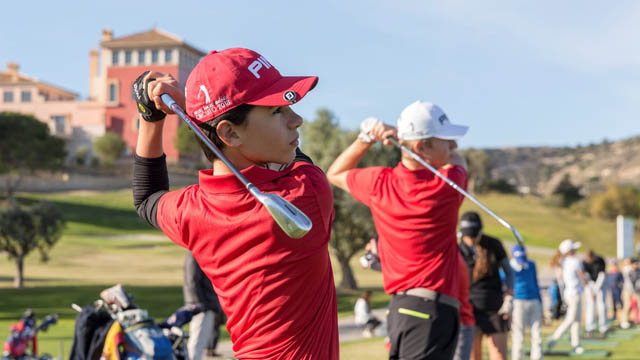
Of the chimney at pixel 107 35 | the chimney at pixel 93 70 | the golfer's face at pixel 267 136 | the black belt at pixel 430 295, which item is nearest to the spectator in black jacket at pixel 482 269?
the black belt at pixel 430 295

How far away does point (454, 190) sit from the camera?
4.46 metres

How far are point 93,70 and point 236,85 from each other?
11271cm

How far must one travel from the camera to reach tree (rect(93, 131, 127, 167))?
298ft

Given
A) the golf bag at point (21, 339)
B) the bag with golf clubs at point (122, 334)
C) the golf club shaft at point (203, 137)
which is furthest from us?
the golf bag at point (21, 339)

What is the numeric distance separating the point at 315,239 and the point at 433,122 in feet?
7.75

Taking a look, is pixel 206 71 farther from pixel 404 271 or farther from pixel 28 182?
pixel 28 182

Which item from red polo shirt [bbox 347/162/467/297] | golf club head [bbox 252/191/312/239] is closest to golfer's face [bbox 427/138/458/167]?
red polo shirt [bbox 347/162/467/297]

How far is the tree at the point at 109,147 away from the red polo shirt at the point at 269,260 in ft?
299

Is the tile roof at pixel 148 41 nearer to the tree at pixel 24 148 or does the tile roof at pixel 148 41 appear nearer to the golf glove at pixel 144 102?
the tree at pixel 24 148

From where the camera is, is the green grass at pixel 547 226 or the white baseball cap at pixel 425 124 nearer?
the white baseball cap at pixel 425 124

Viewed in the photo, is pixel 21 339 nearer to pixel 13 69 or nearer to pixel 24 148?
pixel 24 148

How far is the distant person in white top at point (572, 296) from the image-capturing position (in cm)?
1295

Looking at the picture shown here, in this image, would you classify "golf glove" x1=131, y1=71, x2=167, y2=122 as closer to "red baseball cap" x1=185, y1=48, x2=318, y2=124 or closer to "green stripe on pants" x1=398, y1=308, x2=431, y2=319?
"red baseball cap" x1=185, y1=48, x2=318, y2=124

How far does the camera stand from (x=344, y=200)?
102 ft
